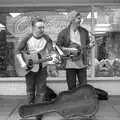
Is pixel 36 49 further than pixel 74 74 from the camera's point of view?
No

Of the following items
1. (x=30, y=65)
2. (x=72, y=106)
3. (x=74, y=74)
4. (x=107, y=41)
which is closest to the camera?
(x=30, y=65)

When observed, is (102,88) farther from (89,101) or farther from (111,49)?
(89,101)

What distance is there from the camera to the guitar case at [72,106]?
507cm

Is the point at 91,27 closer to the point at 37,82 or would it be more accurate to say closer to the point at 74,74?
the point at 74,74

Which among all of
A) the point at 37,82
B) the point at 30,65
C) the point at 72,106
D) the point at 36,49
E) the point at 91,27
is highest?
the point at 91,27

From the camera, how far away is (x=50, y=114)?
569 centimetres

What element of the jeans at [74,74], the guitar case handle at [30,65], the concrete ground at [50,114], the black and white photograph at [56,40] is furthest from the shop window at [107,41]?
the guitar case handle at [30,65]

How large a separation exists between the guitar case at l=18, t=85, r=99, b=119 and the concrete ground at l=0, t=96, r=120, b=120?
382 millimetres

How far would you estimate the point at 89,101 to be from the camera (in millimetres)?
5141

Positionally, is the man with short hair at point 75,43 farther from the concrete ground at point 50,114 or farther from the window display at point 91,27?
→ the window display at point 91,27

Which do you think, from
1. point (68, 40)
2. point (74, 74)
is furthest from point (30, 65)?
point (74, 74)

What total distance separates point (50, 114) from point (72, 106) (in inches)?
27.7

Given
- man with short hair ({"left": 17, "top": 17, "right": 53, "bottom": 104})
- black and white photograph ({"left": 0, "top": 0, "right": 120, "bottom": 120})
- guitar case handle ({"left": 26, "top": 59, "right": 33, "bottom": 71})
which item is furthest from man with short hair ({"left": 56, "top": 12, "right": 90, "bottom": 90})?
black and white photograph ({"left": 0, "top": 0, "right": 120, "bottom": 120})

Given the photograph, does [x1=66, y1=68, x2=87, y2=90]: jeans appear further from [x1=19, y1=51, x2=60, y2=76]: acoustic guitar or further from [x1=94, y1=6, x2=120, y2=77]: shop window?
[x1=94, y1=6, x2=120, y2=77]: shop window
